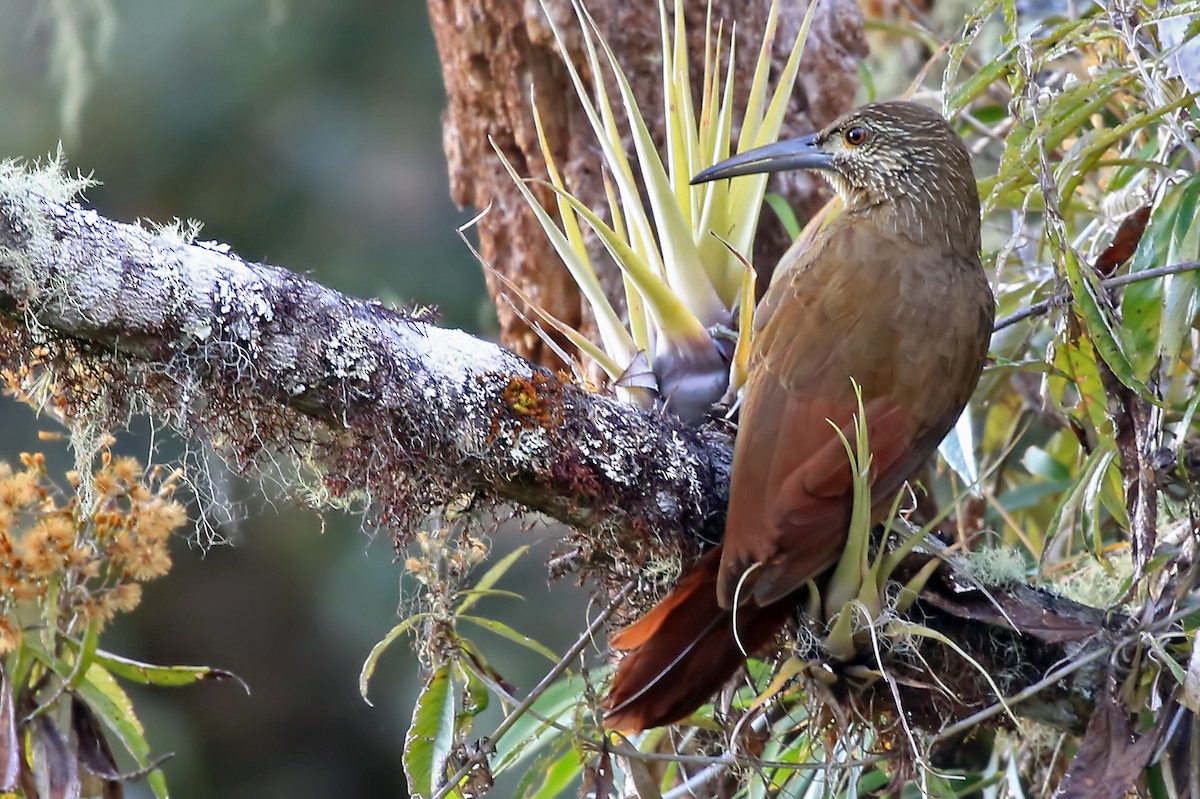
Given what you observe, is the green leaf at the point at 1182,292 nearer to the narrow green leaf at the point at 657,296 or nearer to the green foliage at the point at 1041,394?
the green foliage at the point at 1041,394

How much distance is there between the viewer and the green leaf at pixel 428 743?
1.87 m

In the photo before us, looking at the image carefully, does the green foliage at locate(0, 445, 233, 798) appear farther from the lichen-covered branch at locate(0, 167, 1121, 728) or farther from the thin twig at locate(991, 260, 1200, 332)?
the thin twig at locate(991, 260, 1200, 332)

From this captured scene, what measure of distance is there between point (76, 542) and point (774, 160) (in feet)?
3.90

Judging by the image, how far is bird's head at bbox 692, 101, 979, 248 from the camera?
6.94ft

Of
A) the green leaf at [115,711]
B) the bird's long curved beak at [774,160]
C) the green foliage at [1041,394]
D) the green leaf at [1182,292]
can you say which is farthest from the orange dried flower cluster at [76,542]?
the green leaf at [1182,292]

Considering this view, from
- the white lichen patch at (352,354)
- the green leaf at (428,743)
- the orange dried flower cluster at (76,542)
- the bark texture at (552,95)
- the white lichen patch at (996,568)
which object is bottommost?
the white lichen patch at (996,568)

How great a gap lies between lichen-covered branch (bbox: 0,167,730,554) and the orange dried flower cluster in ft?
0.92

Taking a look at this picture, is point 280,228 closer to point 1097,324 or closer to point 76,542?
point 76,542

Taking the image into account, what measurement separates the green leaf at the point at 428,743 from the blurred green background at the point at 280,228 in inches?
82.5

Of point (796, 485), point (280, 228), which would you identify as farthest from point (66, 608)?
point (280, 228)

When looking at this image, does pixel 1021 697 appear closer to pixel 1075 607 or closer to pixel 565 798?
pixel 1075 607

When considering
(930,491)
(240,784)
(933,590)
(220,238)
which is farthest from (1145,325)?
(240,784)

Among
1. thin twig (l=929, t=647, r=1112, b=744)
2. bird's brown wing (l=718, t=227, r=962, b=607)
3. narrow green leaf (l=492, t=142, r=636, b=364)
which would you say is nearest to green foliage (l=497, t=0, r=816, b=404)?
narrow green leaf (l=492, t=142, r=636, b=364)

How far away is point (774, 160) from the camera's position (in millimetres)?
2154
